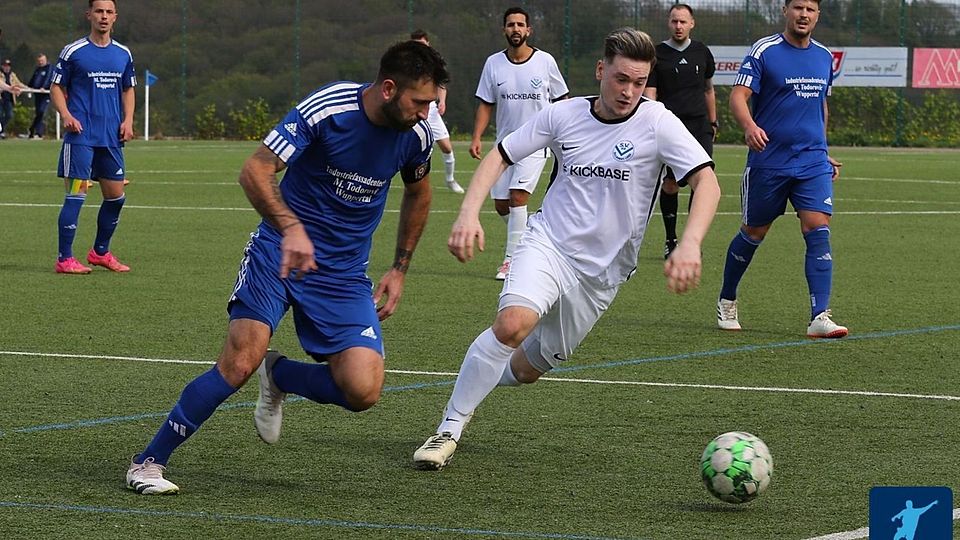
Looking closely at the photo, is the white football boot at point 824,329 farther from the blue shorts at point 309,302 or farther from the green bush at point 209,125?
the green bush at point 209,125

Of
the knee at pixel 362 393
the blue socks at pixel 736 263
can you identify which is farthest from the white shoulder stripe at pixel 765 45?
the knee at pixel 362 393

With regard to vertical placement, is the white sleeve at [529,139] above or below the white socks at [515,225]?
above

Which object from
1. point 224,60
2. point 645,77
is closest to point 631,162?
point 645,77

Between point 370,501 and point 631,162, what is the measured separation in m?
1.84

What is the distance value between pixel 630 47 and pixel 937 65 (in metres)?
35.3

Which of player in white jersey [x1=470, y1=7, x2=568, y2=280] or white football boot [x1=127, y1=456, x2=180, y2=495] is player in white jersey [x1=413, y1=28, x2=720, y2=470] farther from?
player in white jersey [x1=470, y1=7, x2=568, y2=280]

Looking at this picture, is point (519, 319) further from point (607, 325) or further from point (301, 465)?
point (607, 325)

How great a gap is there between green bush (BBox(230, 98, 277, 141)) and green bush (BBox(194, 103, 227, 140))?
330 millimetres

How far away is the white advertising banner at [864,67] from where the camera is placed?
3953 cm

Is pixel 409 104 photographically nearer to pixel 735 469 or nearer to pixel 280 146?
pixel 280 146

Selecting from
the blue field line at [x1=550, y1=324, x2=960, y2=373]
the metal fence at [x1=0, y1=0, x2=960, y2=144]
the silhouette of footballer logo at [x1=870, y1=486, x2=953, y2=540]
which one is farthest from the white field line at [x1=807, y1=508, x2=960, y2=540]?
the metal fence at [x1=0, y1=0, x2=960, y2=144]

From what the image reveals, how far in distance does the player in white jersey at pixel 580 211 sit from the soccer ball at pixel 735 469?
3.36ft

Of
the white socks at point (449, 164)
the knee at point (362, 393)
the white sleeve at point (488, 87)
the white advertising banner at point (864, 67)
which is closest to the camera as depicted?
the knee at point (362, 393)

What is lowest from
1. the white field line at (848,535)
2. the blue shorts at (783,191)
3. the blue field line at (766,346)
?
the blue field line at (766,346)
